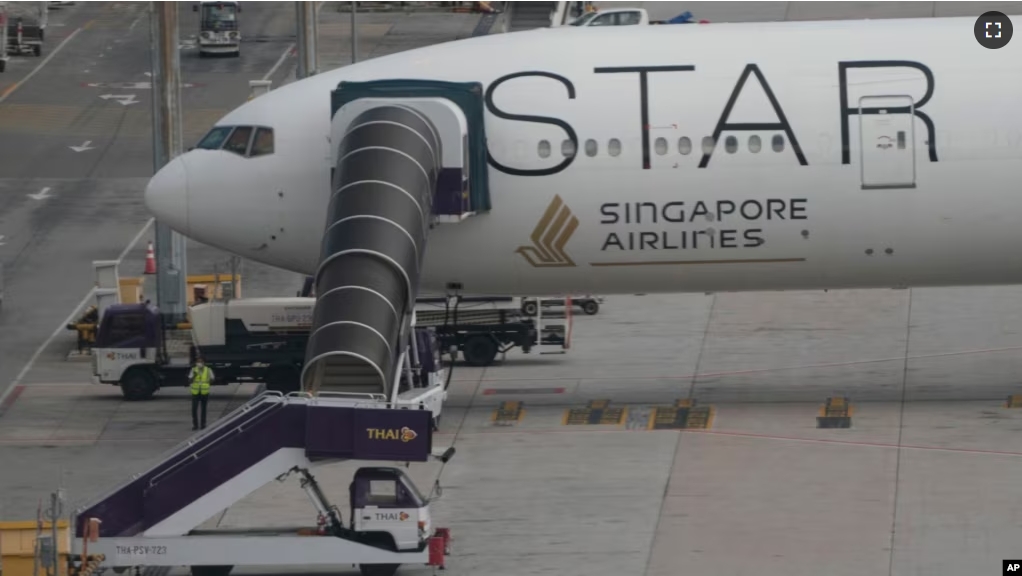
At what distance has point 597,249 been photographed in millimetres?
41562

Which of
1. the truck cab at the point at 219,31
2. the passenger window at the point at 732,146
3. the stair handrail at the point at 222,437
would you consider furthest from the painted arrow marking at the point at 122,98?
the stair handrail at the point at 222,437

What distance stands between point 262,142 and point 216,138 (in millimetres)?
1231

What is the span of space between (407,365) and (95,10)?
220ft

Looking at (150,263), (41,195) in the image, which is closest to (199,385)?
(150,263)

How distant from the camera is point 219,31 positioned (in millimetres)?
88750

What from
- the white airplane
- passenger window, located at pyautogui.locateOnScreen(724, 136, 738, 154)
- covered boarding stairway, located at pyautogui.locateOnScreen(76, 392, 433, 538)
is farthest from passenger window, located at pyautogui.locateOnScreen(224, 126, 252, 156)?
covered boarding stairway, located at pyautogui.locateOnScreen(76, 392, 433, 538)

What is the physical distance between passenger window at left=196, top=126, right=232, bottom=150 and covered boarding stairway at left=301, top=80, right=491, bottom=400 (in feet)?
9.36

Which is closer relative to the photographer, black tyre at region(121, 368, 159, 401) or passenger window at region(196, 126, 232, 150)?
passenger window at region(196, 126, 232, 150)

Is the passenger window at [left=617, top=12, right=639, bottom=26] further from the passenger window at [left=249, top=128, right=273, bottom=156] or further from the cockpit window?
the passenger window at [left=249, top=128, right=273, bottom=156]

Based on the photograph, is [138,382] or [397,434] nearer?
[397,434]

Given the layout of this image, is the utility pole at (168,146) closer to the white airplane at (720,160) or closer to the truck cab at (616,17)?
the white airplane at (720,160)

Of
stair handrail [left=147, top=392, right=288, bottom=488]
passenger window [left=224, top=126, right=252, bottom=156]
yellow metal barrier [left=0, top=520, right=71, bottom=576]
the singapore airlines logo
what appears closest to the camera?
yellow metal barrier [left=0, top=520, right=71, bottom=576]

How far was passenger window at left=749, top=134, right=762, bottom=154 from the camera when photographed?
40812 mm

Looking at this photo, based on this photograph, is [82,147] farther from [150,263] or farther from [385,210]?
[385,210]
